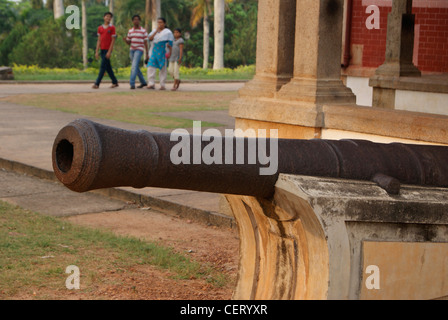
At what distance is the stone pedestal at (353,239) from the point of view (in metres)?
3.68

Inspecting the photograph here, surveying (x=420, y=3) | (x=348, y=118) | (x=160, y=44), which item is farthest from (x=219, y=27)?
(x=348, y=118)

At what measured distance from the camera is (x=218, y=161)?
141 inches

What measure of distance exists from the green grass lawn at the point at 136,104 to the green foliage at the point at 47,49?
1667 cm

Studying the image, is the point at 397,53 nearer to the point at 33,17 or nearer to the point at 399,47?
the point at 399,47

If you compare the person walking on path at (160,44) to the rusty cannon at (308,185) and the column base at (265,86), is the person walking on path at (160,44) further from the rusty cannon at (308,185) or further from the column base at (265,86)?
the rusty cannon at (308,185)

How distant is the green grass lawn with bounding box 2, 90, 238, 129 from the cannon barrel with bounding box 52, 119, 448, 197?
8954 mm

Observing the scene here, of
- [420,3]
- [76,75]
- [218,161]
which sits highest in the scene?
[420,3]

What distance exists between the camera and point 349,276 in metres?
3.74

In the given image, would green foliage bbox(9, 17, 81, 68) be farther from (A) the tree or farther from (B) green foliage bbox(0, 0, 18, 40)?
(A) the tree

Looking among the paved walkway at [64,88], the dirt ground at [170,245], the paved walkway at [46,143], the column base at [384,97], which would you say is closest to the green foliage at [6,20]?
the paved walkway at [64,88]

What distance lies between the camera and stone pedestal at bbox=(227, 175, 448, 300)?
3678mm

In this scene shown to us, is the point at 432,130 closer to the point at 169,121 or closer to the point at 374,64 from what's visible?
the point at 374,64

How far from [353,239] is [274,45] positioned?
3.37 m
